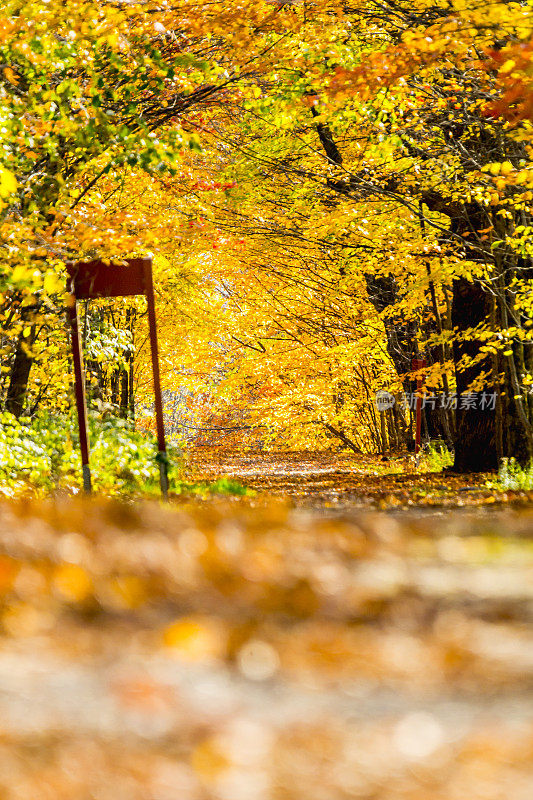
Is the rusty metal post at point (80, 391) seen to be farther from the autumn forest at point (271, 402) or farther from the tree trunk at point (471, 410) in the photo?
the tree trunk at point (471, 410)

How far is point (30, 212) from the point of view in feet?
32.7

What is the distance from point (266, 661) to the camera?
2.78 metres

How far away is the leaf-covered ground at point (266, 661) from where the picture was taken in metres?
2.09

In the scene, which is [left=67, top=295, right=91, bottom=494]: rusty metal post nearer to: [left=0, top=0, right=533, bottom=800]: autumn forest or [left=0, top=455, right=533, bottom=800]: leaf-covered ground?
[left=0, top=0, right=533, bottom=800]: autumn forest

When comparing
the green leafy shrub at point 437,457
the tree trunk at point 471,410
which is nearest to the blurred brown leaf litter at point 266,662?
the tree trunk at point 471,410

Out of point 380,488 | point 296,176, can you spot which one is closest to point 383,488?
point 380,488

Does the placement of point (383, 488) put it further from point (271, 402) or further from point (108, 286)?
point (271, 402)

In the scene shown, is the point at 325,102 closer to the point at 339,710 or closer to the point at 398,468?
the point at 339,710

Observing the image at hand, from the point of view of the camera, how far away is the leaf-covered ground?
209 cm

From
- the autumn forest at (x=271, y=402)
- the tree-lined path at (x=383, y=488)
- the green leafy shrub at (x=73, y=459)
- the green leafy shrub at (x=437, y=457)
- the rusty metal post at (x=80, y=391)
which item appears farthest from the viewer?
the green leafy shrub at (x=437, y=457)

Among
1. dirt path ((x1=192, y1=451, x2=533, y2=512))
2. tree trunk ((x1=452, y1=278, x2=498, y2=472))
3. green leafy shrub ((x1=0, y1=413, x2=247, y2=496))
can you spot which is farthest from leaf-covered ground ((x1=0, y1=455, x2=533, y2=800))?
tree trunk ((x1=452, y1=278, x2=498, y2=472))

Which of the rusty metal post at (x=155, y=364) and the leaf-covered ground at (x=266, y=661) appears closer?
the leaf-covered ground at (x=266, y=661)

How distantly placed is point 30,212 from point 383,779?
8.90 meters

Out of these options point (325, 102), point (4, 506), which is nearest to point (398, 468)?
point (325, 102)
